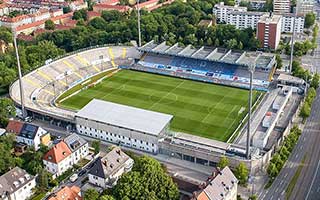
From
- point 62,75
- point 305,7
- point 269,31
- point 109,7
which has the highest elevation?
point 109,7

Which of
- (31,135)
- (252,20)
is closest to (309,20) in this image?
(252,20)

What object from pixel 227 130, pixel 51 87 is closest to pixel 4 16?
pixel 51 87

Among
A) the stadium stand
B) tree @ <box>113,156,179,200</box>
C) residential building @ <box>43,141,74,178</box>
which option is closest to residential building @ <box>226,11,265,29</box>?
the stadium stand

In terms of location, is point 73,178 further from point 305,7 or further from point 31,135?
point 305,7

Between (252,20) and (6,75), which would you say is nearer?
(6,75)

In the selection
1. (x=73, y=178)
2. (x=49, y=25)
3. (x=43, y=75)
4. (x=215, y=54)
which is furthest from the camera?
(x=49, y=25)

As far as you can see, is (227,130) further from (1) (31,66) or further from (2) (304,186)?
(1) (31,66)
